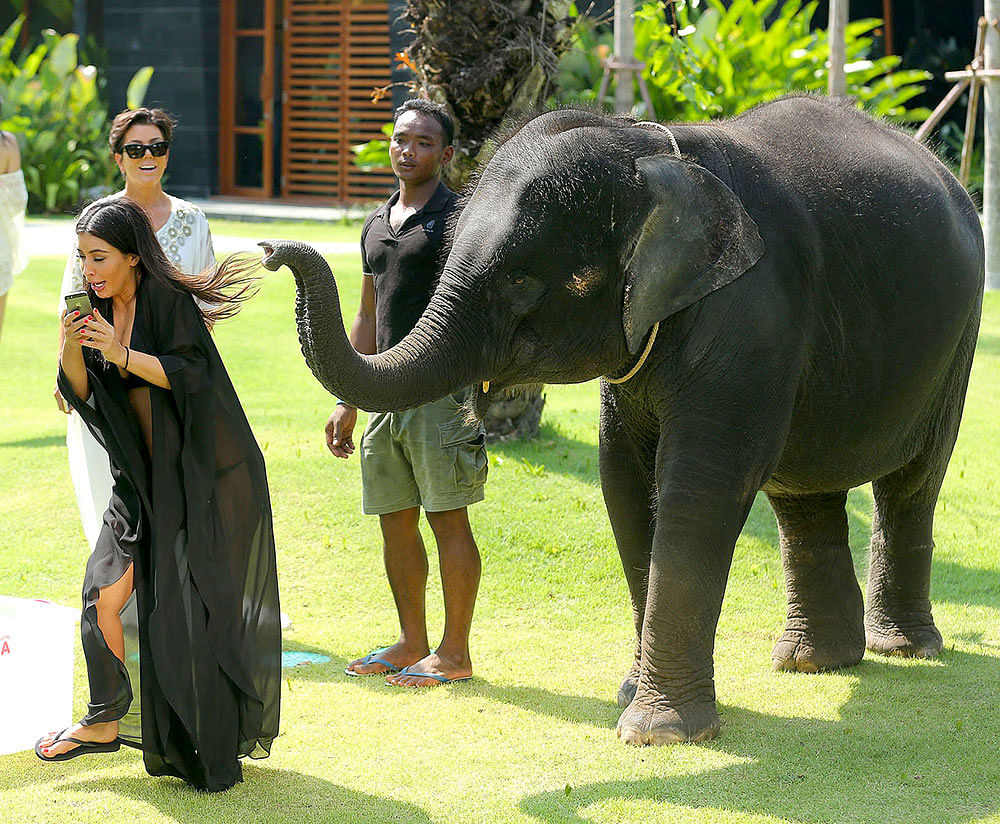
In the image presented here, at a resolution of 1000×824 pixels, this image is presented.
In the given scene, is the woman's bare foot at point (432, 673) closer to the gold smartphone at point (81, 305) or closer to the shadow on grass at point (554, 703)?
the shadow on grass at point (554, 703)

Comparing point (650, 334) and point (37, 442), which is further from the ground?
point (650, 334)

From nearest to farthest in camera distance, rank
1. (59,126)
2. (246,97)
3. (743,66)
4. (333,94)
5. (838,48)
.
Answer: (838,48) → (743,66) → (59,126) → (333,94) → (246,97)

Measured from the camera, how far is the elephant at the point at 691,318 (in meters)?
4.54

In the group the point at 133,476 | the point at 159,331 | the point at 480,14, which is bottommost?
the point at 133,476

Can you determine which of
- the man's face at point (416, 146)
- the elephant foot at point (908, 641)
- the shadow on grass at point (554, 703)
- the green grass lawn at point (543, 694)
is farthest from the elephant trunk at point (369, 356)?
the elephant foot at point (908, 641)

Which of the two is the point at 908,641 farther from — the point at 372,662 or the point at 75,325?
the point at 75,325

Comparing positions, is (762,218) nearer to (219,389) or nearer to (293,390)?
(219,389)

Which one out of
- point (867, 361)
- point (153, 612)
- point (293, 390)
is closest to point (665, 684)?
point (867, 361)

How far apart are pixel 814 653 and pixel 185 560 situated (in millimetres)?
2637

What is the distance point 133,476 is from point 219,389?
359 mm

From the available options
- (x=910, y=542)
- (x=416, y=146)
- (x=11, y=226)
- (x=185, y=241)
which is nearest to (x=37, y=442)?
(x=11, y=226)

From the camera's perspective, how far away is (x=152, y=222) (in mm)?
5523

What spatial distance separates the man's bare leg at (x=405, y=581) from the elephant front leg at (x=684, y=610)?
1.14m

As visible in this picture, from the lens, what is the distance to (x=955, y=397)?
19.2 ft
